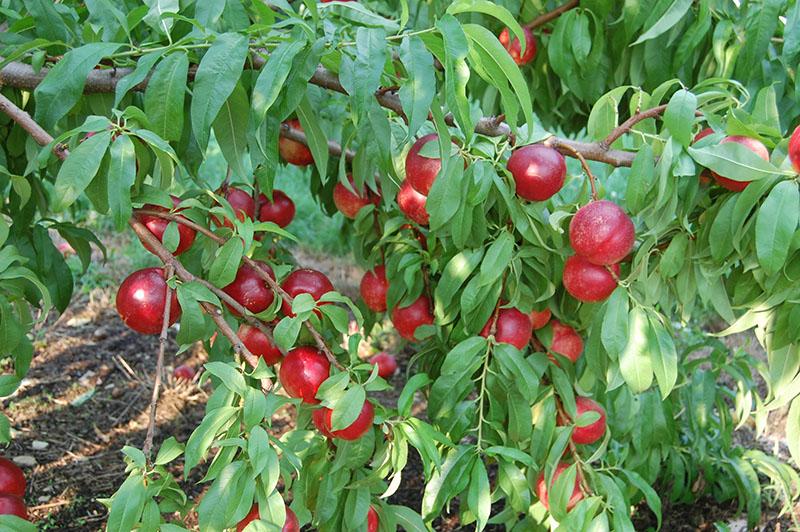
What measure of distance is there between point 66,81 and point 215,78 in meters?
0.24

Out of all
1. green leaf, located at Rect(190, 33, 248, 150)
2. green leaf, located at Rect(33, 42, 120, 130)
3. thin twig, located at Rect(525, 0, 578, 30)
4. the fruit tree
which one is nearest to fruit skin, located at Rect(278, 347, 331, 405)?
the fruit tree

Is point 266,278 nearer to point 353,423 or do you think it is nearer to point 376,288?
point 353,423

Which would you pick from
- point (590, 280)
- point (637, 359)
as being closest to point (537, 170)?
point (590, 280)

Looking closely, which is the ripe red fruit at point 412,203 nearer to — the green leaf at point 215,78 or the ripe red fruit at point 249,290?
the ripe red fruit at point 249,290

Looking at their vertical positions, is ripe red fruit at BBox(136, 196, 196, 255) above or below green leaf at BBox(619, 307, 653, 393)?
above

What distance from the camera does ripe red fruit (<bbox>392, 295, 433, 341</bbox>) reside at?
1.58m

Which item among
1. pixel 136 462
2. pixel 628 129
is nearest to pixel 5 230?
pixel 136 462

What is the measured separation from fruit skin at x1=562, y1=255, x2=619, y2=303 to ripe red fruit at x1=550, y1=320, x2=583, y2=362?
0.28 meters

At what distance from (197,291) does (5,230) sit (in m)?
0.26

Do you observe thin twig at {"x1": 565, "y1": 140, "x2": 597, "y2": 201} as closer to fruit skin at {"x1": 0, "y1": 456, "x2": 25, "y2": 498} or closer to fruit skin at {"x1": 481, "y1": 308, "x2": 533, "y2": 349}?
fruit skin at {"x1": 481, "y1": 308, "x2": 533, "y2": 349}

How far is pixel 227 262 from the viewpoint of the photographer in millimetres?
A: 1092

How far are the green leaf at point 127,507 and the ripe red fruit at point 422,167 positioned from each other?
2.01ft

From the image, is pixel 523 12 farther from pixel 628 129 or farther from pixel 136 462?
pixel 136 462

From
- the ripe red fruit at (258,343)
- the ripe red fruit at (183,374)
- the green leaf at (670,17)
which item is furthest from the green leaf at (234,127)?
the ripe red fruit at (183,374)
